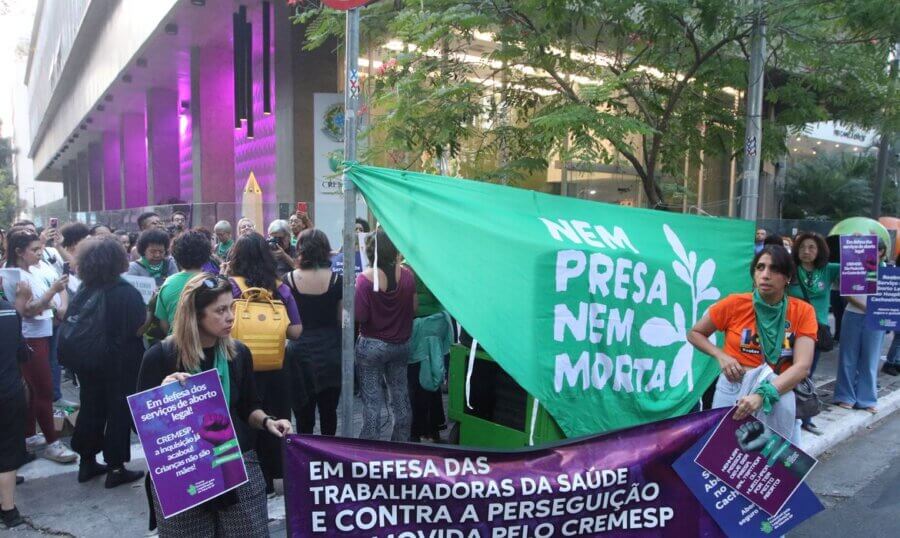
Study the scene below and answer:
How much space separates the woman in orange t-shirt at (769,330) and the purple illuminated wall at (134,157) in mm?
30430

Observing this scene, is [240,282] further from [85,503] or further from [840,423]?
[840,423]

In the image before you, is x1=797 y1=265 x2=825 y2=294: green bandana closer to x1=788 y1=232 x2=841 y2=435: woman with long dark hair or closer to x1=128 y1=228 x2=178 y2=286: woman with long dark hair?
x1=788 y1=232 x2=841 y2=435: woman with long dark hair

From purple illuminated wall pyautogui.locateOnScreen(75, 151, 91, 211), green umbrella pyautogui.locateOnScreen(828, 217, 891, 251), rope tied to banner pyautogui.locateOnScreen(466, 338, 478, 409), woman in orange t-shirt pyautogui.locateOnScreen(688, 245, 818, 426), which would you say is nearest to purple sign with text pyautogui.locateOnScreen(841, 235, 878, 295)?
green umbrella pyautogui.locateOnScreen(828, 217, 891, 251)

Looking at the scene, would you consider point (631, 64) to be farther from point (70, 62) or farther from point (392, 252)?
point (70, 62)

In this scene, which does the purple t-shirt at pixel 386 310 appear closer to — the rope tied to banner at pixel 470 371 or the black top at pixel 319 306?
the black top at pixel 319 306

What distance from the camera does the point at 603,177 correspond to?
54.6 feet

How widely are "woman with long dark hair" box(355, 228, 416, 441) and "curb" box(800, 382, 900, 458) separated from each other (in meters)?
3.51

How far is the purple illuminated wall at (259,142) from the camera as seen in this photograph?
1474 cm

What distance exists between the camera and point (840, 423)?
6609 mm

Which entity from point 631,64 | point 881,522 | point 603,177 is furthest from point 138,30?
point 881,522

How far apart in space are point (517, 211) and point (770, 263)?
1.46m

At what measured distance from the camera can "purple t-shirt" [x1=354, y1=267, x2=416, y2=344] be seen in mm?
5004

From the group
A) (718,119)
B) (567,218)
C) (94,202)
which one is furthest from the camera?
(94,202)

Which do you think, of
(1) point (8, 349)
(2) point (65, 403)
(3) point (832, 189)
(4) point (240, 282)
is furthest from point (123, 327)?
(3) point (832, 189)
